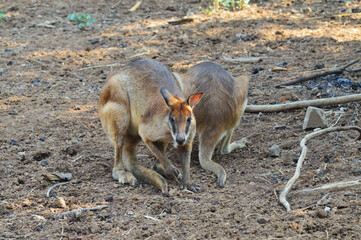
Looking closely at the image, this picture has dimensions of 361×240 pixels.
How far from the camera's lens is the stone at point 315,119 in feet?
19.7

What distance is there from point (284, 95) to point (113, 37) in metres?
4.39

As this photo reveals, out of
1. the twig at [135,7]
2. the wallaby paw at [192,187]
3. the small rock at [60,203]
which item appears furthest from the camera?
the twig at [135,7]

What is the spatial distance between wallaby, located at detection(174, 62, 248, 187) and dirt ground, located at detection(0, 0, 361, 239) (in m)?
0.24

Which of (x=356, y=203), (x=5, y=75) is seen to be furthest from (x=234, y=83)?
(x=5, y=75)

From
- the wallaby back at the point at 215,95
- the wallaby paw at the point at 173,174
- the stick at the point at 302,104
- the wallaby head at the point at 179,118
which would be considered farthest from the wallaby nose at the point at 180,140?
the stick at the point at 302,104

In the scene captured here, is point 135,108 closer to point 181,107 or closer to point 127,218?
point 181,107

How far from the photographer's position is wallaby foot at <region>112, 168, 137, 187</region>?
520 cm

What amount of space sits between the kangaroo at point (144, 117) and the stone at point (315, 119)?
1.73 m

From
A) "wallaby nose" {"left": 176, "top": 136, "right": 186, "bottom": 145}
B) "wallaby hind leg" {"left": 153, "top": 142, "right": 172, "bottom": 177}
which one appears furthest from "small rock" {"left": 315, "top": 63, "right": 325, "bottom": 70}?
"wallaby nose" {"left": 176, "top": 136, "right": 186, "bottom": 145}

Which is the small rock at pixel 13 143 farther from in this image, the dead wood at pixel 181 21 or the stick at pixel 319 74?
the dead wood at pixel 181 21

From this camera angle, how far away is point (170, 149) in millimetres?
6168

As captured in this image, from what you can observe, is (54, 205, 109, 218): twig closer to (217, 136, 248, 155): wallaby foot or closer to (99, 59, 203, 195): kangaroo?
(99, 59, 203, 195): kangaroo

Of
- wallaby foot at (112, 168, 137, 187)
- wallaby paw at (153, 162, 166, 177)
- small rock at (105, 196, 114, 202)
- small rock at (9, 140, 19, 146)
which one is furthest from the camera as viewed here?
small rock at (9, 140, 19, 146)

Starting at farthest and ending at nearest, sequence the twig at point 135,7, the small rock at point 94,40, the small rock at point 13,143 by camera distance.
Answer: the twig at point 135,7, the small rock at point 94,40, the small rock at point 13,143
